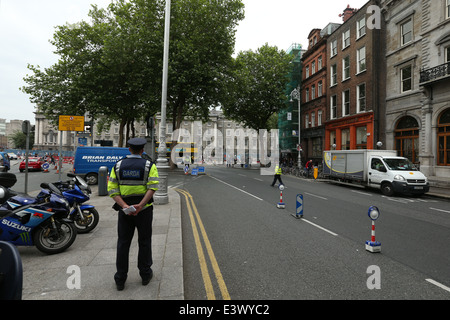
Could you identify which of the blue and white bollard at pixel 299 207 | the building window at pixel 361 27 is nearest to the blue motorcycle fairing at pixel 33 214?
the blue and white bollard at pixel 299 207

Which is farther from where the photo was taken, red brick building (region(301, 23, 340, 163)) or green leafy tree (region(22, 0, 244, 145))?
red brick building (region(301, 23, 340, 163))

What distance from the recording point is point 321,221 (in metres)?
7.22

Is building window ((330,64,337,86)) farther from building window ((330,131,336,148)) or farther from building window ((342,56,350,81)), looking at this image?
building window ((330,131,336,148))

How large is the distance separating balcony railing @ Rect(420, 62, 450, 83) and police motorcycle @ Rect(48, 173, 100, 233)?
2057cm

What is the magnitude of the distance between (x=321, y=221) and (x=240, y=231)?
2.64m

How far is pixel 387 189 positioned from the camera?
13.0m

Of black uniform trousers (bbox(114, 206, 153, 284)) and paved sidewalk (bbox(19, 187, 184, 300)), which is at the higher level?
black uniform trousers (bbox(114, 206, 153, 284))

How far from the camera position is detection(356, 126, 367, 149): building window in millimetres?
23812

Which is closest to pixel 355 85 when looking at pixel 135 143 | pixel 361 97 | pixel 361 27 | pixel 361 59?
pixel 361 97

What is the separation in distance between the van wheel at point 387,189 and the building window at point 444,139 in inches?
270

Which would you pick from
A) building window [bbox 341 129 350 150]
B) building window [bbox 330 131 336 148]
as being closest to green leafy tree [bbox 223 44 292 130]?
building window [bbox 330 131 336 148]

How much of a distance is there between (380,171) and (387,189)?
1120 millimetres
